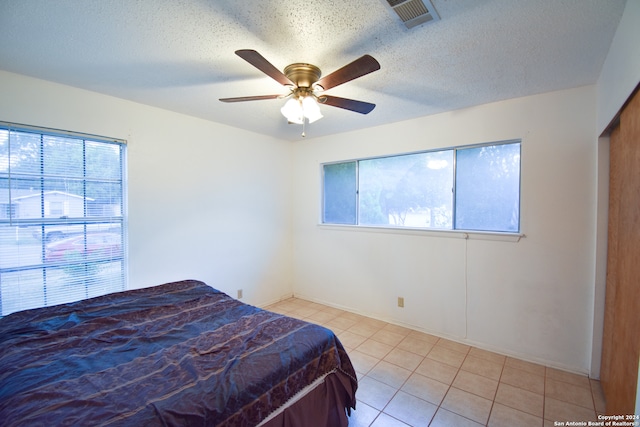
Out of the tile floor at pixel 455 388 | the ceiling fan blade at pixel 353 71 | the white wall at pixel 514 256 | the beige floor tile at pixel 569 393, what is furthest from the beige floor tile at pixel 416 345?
the ceiling fan blade at pixel 353 71

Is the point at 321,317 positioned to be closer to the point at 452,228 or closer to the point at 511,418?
the point at 452,228

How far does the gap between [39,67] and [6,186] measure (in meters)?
0.92

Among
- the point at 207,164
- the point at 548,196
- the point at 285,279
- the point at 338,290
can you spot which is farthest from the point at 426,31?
the point at 285,279

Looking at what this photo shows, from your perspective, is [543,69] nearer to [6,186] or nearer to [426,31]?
[426,31]

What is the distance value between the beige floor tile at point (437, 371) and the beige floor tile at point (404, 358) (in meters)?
0.05

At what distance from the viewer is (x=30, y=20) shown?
149 centimetres

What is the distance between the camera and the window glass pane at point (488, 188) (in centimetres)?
263

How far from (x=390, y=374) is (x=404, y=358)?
0.31 m

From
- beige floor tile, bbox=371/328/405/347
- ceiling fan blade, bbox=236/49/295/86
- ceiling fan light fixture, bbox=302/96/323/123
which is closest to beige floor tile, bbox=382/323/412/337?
beige floor tile, bbox=371/328/405/347

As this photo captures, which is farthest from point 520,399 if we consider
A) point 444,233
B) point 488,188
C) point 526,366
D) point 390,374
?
point 488,188

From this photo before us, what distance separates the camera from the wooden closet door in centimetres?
138

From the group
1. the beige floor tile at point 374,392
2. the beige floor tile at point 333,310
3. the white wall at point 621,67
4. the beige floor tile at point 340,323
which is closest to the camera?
the white wall at point 621,67

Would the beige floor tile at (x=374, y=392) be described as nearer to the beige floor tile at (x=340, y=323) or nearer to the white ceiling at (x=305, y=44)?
the beige floor tile at (x=340, y=323)

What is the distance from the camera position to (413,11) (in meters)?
1.38
